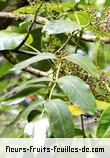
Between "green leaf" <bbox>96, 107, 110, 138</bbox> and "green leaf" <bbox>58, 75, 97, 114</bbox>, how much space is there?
39 mm

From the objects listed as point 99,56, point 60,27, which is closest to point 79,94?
point 60,27

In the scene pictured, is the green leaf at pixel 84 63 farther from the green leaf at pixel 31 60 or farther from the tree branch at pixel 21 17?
the tree branch at pixel 21 17

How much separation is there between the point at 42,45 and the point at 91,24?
288mm

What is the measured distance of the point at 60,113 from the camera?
82 cm

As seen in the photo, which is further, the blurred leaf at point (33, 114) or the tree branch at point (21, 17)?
the tree branch at point (21, 17)

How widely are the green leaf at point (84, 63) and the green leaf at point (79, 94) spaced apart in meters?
0.04

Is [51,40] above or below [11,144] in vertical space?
above

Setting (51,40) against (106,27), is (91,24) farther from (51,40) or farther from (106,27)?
(51,40)

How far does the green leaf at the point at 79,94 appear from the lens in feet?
2.79

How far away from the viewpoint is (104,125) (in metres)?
0.88

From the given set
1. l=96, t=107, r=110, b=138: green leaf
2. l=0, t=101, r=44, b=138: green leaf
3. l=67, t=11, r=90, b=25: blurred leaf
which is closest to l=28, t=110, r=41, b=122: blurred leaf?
l=0, t=101, r=44, b=138: green leaf

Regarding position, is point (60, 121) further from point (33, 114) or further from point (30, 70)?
point (30, 70)

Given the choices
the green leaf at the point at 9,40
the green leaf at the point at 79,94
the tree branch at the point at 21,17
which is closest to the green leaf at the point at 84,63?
the green leaf at the point at 79,94

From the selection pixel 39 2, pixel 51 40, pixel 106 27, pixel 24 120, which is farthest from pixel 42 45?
pixel 24 120
